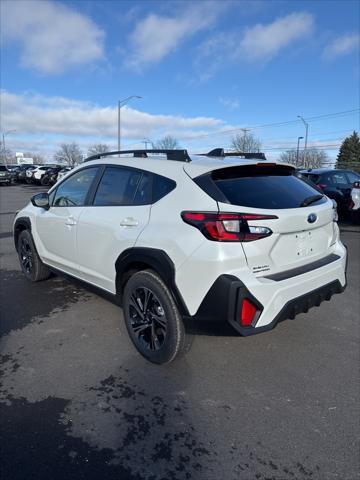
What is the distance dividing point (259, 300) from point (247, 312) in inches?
4.7

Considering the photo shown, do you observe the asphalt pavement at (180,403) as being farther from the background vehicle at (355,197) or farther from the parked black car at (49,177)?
the parked black car at (49,177)

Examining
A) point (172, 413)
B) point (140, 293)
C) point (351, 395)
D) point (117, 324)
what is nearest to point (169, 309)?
point (140, 293)

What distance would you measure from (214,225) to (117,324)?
187cm

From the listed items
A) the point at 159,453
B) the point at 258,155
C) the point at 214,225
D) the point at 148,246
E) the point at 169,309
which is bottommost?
the point at 159,453

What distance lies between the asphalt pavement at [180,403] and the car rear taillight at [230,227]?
679mm

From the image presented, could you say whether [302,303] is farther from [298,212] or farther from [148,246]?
[148,246]

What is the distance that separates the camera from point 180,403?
2.64 meters

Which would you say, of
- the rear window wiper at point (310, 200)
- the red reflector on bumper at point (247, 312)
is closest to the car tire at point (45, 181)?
the rear window wiper at point (310, 200)

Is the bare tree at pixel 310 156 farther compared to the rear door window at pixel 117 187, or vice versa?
the bare tree at pixel 310 156

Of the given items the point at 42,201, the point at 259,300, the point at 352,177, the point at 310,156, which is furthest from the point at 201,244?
the point at 310,156

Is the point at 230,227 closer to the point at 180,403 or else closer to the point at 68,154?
the point at 180,403

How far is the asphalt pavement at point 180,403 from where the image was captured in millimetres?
2107

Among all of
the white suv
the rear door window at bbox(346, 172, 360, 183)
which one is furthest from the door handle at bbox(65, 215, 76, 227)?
the rear door window at bbox(346, 172, 360, 183)

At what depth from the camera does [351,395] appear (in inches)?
107
